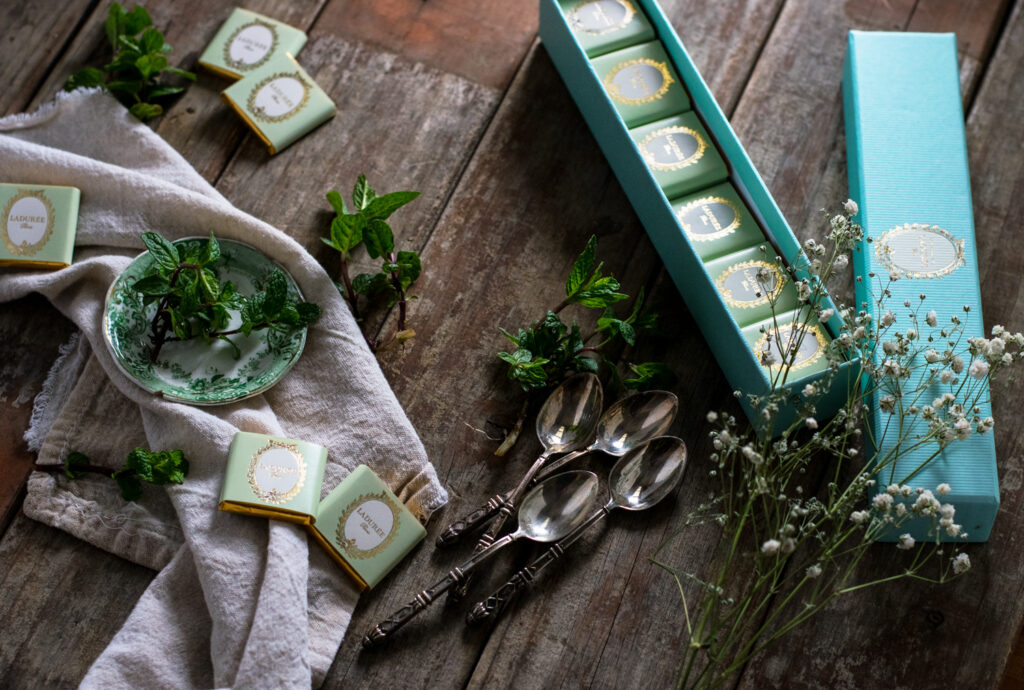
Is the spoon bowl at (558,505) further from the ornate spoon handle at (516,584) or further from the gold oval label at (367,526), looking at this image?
the gold oval label at (367,526)

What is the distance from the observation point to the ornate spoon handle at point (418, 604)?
1.20 m

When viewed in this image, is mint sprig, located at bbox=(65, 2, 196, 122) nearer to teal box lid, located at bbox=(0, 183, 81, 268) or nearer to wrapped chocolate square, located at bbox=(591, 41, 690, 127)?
teal box lid, located at bbox=(0, 183, 81, 268)

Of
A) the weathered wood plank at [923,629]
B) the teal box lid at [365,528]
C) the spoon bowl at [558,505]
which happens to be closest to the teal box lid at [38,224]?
the teal box lid at [365,528]

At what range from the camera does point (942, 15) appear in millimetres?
1573

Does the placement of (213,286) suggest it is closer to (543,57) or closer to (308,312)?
(308,312)

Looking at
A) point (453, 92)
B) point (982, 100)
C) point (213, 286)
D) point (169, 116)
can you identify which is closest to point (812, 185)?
point (982, 100)

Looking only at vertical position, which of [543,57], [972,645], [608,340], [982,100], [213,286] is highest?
[213,286]

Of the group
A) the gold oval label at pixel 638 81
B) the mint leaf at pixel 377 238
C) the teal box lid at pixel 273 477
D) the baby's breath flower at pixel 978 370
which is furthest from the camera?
the gold oval label at pixel 638 81

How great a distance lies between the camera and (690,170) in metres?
1.35

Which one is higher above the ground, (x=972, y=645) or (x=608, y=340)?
(x=608, y=340)

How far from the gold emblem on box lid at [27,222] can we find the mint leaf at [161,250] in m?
0.22

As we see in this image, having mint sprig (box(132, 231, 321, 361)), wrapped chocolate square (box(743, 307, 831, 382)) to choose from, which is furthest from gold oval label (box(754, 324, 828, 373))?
mint sprig (box(132, 231, 321, 361))

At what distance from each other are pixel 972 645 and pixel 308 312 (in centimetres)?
99

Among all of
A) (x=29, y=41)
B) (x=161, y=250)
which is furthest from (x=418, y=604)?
(x=29, y=41)
